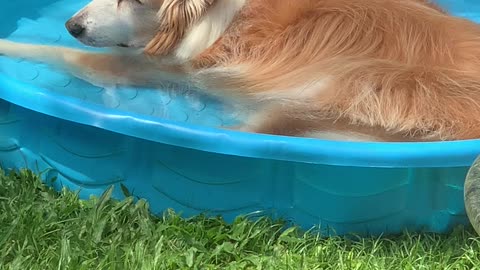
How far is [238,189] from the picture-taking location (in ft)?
8.63

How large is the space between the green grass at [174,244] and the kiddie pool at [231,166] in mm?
77

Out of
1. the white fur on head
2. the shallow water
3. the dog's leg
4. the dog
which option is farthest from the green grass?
the white fur on head

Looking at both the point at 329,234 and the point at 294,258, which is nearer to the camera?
the point at 294,258

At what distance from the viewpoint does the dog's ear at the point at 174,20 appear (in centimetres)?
329

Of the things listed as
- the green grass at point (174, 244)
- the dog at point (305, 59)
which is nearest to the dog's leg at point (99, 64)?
the dog at point (305, 59)

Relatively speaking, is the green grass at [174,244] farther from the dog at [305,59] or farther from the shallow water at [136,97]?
the shallow water at [136,97]

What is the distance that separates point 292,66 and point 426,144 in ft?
2.78

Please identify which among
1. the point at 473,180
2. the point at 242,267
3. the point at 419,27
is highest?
the point at 419,27

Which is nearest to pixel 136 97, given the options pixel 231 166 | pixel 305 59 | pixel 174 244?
pixel 305 59

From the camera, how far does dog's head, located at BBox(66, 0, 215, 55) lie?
130 inches

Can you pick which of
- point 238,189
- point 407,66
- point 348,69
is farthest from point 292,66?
point 238,189

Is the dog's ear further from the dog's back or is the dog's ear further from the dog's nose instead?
the dog's nose

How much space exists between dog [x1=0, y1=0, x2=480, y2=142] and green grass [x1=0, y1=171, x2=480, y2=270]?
0.45m

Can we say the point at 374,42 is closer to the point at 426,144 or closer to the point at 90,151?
the point at 426,144
